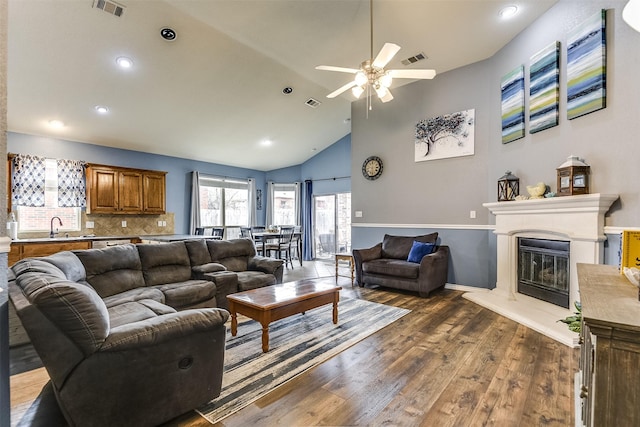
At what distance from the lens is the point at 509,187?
3916 mm

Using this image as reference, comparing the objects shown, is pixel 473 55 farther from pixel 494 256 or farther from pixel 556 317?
pixel 556 317

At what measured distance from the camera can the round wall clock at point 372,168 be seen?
566cm

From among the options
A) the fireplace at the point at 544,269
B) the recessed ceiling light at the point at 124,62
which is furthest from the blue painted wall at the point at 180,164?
the fireplace at the point at 544,269

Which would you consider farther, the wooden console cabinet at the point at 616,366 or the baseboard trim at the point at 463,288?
the baseboard trim at the point at 463,288

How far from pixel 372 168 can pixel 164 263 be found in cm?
398

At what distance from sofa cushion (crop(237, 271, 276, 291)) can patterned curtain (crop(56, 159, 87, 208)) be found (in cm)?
371

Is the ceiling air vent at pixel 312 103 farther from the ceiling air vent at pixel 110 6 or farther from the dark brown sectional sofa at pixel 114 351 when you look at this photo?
the dark brown sectional sofa at pixel 114 351

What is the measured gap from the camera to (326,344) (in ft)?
8.75

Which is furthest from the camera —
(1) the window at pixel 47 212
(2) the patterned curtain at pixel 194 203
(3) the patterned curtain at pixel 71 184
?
(2) the patterned curtain at pixel 194 203

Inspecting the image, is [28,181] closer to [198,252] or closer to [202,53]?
[198,252]

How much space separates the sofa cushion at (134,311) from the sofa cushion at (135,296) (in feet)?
0.44

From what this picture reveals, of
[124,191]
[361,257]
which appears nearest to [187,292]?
[361,257]

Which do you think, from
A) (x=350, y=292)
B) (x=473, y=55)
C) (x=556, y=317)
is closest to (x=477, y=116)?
(x=473, y=55)

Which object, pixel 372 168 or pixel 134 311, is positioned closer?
pixel 134 311
